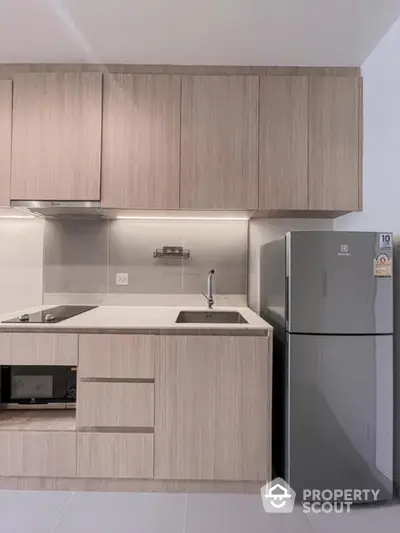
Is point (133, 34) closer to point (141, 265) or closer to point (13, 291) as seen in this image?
point (141, 265)

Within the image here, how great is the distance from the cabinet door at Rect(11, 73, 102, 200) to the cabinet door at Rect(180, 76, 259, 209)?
55 centimetres

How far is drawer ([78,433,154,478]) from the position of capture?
1879 millimetres

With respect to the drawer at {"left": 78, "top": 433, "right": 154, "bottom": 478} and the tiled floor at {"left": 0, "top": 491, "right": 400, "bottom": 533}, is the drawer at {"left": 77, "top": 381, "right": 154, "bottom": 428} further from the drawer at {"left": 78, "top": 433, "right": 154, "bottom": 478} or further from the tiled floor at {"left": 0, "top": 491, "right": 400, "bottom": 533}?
the tiled floor at {"left": 0, "top": 491, "right": 400, "bottom": 533}

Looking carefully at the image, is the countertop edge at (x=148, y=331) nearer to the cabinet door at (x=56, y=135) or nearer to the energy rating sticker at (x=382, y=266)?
the energy rating sticker at (x=382, y=266)

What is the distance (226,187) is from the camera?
2.26 metres

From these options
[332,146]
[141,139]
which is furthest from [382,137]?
[141,139]

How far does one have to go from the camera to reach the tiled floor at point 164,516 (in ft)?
5.41

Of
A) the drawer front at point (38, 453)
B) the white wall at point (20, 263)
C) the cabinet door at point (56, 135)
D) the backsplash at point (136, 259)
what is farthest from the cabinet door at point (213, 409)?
the white wall at point (20, 263)

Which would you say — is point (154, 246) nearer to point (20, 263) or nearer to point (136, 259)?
point (136, 259)

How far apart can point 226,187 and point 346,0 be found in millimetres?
1052

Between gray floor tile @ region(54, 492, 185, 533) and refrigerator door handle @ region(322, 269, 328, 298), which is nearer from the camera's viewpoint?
gray floor tile @ region(54, 492, 185, 533)

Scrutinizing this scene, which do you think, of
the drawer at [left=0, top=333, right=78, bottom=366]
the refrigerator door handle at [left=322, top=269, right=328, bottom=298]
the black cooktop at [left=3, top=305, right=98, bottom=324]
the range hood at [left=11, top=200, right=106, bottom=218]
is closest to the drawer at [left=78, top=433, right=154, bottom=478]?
the drawer at [left=0, top=333, right=78, bottom=366]

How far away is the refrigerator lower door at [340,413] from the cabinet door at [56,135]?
1.55 meters
